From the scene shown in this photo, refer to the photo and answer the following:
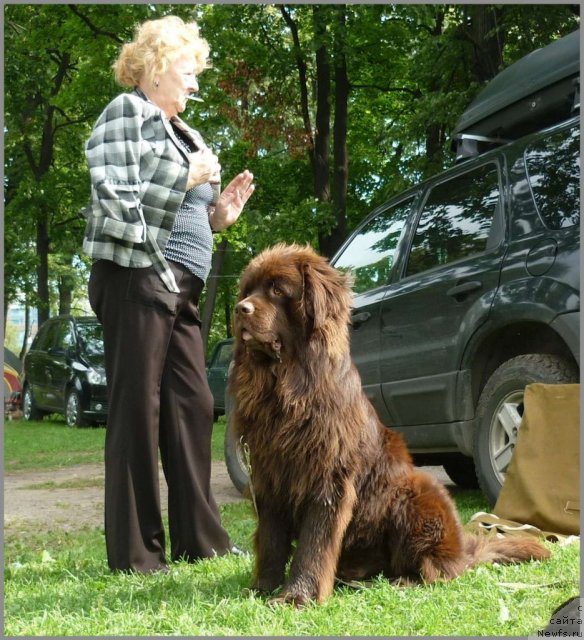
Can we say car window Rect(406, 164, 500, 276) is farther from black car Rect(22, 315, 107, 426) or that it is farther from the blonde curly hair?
black car Rect(22, 315, 107, 426)

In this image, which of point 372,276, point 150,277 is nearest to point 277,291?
point 150,277

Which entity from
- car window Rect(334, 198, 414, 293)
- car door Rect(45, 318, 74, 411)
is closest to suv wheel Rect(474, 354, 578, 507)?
car window Rect(334, 198, 414, 293)

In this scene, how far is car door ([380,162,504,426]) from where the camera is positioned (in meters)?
5.62

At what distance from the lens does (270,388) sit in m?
A: 3.65

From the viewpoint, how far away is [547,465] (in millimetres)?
5070

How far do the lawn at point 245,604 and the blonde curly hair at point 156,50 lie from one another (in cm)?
246

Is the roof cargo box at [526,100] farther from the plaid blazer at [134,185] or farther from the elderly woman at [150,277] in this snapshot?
the plaid blazer at [134,185]

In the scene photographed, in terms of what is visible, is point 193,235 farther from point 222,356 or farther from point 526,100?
point 222,356

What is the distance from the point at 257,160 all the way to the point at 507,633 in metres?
17.7

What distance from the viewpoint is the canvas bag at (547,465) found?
4.95m

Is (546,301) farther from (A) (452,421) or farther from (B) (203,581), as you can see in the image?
(B) (203,581)

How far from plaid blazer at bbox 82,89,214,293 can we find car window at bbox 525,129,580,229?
90.9 inches

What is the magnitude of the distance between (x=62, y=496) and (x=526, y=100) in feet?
18.8

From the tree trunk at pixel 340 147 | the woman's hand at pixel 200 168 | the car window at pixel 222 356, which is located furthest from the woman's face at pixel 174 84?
the car window at pixel 222 356
